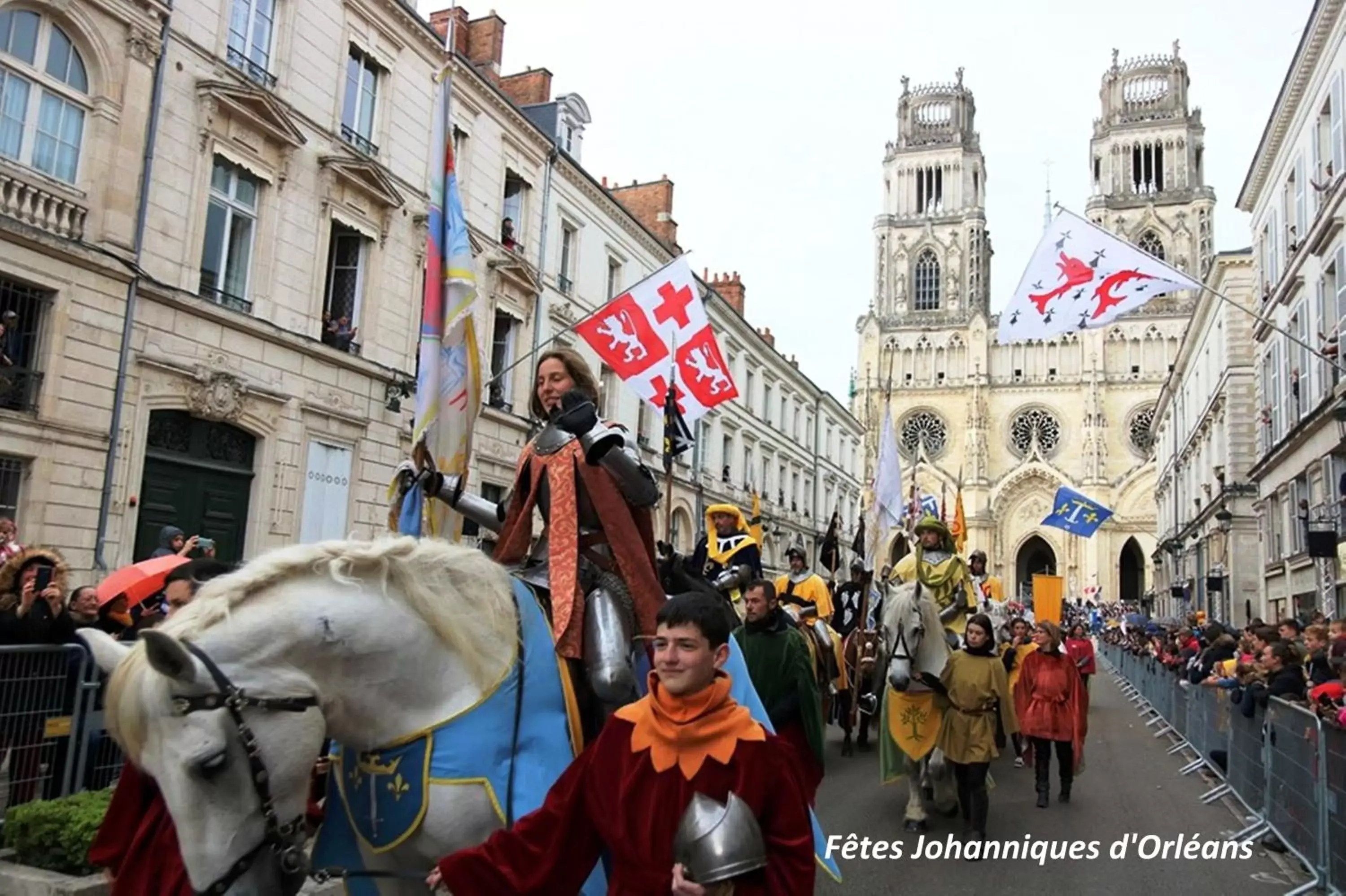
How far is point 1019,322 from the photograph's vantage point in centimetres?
1227

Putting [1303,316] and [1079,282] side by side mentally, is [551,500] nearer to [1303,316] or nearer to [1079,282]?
[1079,282]

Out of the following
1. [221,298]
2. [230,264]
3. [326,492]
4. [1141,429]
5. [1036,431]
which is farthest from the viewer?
[1036,431]

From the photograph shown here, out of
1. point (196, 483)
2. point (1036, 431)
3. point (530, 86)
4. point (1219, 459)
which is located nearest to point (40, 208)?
point (196, 483)

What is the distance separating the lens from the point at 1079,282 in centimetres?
1242

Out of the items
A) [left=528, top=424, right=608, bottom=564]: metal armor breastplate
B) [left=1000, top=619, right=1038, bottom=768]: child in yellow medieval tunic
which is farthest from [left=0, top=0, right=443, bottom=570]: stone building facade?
[left=1000, top=619, right=1038, bottom=768]: child in yellow medieval tunic

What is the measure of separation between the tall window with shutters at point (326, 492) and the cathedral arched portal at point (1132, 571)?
60.0 m

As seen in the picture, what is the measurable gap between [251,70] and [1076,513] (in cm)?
1904

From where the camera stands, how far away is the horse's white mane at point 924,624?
8781mm

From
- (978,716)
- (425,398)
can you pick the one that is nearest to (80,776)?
(425,398)

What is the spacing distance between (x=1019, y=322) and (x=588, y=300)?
51.8ft

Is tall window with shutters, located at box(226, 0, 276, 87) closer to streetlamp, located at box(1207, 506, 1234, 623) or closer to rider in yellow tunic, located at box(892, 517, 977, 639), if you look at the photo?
rider in yellow tunic, located at box(892, 517, 977, 639)

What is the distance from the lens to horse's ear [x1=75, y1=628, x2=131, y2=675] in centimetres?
281

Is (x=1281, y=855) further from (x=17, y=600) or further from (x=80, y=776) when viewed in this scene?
(x=17, y=600)

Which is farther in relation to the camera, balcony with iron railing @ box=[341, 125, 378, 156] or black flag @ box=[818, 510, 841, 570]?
balcony with iron railing @ box=[341, 125, 378, 156]
